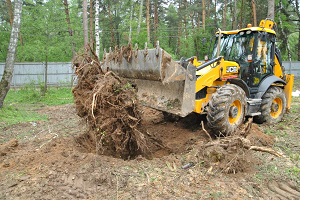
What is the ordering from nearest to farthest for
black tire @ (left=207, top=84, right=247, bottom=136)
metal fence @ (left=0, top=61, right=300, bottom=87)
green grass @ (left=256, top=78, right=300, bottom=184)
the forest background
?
1. green grass @ (left=256, top=78, right=300, bottom=184)
2. black tire @ (left=207, top=84, right=247, bottom=136)
3. the forest background
4. metal fence @ (left=0, top=61, right=300, bottom=87)

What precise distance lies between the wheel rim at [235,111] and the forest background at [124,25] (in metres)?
11.0

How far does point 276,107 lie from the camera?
8.48m

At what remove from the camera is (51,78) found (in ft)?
74.8

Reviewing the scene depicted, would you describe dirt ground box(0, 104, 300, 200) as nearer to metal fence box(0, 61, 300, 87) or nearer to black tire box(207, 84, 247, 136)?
black tire box(207, 84, 247, 136)

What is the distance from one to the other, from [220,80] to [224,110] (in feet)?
3.61

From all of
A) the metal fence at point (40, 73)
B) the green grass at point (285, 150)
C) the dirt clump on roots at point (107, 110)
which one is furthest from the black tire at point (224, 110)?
the metal fence at point (40, 73)

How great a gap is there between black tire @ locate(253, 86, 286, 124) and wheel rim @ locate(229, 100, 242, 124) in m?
1.38

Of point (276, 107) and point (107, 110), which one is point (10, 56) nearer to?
point (107, 110)

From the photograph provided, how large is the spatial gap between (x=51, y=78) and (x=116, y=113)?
741 inches

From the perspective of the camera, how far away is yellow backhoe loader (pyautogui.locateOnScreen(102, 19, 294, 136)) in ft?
20.0

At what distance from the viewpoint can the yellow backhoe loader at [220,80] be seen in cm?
611

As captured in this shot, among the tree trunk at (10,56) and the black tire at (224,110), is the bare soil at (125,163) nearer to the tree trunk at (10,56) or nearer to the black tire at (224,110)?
the black tire at (224,110)

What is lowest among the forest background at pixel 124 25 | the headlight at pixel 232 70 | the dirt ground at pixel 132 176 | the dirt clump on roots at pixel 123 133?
the dirt ground at pixel 132 176

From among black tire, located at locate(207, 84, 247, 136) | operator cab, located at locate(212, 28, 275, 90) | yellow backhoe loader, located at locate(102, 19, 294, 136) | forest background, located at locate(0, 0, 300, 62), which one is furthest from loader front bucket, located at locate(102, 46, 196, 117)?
forest background, located at locate(0, 0, 300, 62)
